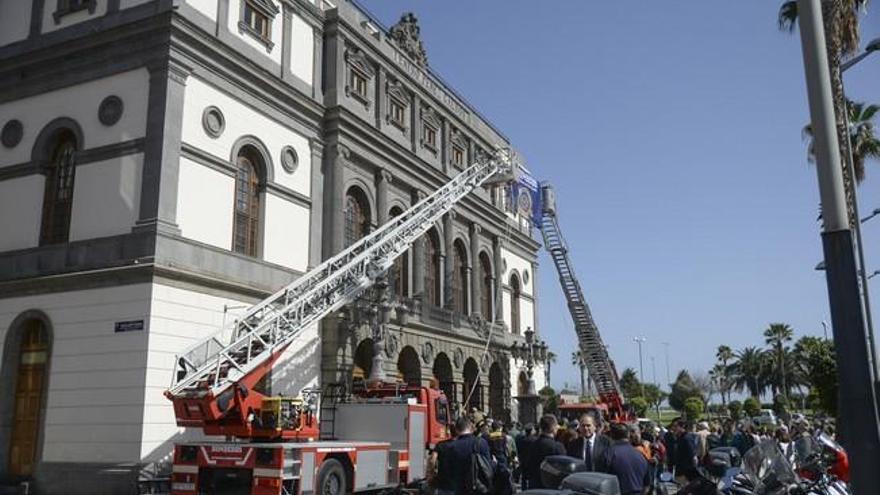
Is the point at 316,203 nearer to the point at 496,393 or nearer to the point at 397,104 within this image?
the point at 397,104

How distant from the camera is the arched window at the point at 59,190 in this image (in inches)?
830

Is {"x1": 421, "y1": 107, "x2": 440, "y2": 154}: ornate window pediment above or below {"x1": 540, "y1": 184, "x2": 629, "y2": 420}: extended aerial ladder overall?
above

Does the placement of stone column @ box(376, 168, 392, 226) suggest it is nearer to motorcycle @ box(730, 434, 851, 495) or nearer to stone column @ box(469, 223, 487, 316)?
stone column @ box(469, 223, 487, 316)

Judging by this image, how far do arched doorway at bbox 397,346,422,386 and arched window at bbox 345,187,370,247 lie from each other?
16.7 ft

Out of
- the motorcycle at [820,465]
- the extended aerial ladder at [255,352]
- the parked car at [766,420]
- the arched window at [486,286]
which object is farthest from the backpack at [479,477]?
the arched window at [486,286]

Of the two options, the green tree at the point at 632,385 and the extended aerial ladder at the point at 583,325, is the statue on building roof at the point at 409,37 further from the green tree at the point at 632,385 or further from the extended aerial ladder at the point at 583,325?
the green tree at the point at 632,385

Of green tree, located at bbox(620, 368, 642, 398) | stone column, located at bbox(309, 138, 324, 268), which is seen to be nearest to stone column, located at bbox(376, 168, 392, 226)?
stone column, located at bbox(309, 138, 324, 268)

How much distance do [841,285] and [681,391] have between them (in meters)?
104

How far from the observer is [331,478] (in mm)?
15500

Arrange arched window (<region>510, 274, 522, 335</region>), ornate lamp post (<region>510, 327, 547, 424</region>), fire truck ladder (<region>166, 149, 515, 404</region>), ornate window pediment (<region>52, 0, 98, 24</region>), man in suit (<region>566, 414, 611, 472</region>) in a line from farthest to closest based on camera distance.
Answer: arched window (<region>510, 274, 522, 335</region>) → ornate lamp post (<region>510, 327, 547, 424</region>) → ornate window pediment (<region>52, 0, 98, 24</region>) → fire truck ladder (<region>166, 149, 515, 404</region>) → man in suit (<region>566, 414, 611, 472</region>)

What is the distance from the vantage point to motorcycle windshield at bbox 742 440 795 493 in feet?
24.2

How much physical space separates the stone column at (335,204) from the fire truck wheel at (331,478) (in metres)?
11.1

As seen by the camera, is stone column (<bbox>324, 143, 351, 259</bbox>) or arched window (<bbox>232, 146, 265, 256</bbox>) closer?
arched window (<bbox>232, 146, 265, 256</bbox>)

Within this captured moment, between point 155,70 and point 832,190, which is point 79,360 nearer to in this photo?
point 155,70
